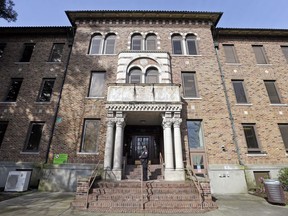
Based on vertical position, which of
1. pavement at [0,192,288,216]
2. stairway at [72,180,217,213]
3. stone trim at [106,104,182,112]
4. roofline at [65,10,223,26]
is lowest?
pavement at [0,192,288,216]

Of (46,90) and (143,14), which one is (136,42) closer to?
(143,14)

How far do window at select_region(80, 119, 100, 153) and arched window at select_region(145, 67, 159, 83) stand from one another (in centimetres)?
494

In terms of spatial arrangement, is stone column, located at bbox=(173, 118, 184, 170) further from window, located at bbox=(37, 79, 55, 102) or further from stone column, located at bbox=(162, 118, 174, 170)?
window, located at bbox=(37, 79, 55, 102)

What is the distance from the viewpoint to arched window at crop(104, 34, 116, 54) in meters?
13.6

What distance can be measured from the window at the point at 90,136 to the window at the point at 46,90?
410cm

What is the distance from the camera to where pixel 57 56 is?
543 inches

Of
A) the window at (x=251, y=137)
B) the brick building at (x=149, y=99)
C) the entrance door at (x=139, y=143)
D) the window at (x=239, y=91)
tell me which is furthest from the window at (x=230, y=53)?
the entrance door at (x=139, y=143)

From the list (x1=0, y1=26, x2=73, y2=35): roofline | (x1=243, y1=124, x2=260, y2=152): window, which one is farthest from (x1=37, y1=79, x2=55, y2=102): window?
(x1=243, y1=124, x2=260, y2=152): window

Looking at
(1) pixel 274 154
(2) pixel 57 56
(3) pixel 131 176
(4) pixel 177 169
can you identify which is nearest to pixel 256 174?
(1) pixel 274 154

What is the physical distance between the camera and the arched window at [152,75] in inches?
471

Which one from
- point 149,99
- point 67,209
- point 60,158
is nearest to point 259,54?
point 149,99

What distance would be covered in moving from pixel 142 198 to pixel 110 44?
12366 millimetres

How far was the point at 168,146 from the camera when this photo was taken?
923cm

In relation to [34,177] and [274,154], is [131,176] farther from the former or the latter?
[274,154]
